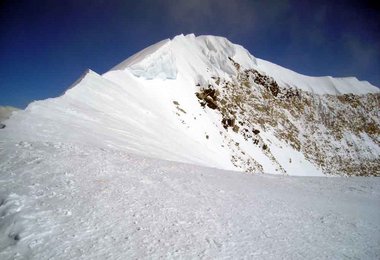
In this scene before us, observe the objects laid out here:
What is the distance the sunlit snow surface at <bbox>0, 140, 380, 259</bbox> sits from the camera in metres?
6.10

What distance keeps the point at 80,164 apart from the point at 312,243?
7022 millimetres

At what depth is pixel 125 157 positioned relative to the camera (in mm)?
11820

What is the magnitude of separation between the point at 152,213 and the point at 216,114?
129ft

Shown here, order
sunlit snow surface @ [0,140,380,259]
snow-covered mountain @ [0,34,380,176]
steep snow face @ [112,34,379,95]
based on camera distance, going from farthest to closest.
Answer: steep snow face @ [112,34,379,95]
snow-covered mountain @ [0,34,380,176]
sunlit snow surface @ [0,140,380,259]

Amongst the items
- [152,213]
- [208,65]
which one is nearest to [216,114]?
[208,65]

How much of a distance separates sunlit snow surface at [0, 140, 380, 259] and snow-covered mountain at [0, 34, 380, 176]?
9.46 ft

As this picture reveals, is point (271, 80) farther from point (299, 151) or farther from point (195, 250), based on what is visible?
point (195, 250)

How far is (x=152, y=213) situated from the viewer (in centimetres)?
757

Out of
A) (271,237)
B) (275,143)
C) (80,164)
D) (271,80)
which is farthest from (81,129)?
(271,80)

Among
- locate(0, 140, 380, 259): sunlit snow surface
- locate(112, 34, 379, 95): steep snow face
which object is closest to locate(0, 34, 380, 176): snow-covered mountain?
locate(112, 34, 379, 95): steep snow face

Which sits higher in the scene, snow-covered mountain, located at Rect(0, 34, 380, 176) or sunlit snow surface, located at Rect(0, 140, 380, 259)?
snow-covered mountain, located at Rect(0, 34, 380, 176)

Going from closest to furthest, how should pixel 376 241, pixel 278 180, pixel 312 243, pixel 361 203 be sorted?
pixel 312 243 < pixel 376 241 < pixel 361 203 < pixel 278 180

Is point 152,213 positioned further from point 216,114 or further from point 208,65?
point 208,65

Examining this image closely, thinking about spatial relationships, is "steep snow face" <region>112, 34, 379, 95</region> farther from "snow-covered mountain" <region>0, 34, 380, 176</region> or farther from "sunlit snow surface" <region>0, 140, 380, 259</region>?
"sunlit snow surface" <region>0, 140, 380, 259</region>
